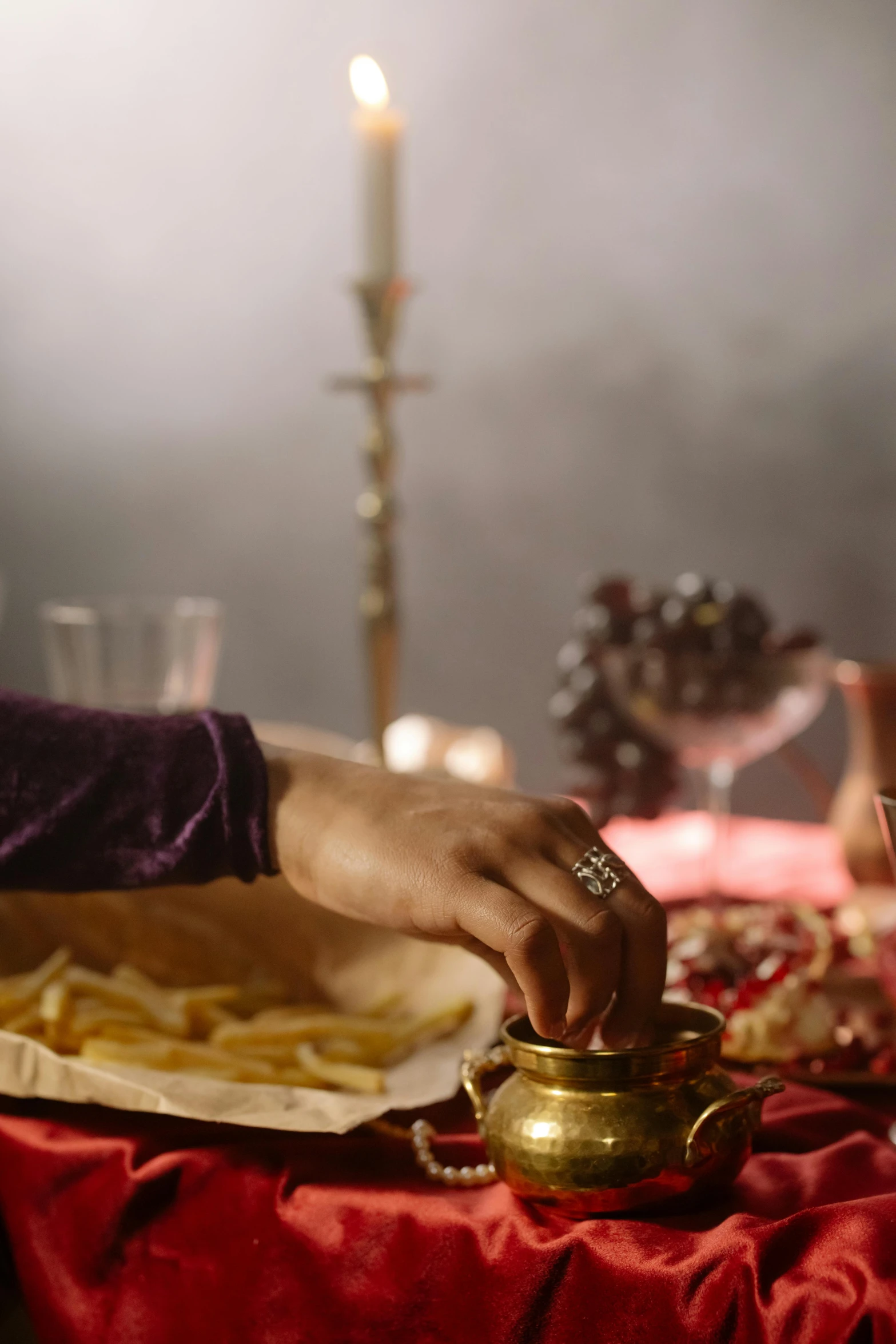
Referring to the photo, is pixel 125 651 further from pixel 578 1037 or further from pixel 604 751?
pixel 578 1037

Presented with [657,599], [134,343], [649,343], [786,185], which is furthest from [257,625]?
[657,599]

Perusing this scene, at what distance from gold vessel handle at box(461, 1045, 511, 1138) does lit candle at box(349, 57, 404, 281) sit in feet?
2.25

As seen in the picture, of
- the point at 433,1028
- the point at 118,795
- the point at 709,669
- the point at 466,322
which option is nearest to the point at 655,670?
the point at 709,669

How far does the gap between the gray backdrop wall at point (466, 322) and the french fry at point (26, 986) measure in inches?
64.0

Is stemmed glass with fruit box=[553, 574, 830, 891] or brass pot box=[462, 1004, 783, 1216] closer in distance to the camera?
brass pot box=[462, 1004, 783, 1216]

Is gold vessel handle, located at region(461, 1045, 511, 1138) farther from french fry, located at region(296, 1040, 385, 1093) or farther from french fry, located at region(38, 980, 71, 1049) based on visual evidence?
french fry, located at region(38, 980, 71, 1049)

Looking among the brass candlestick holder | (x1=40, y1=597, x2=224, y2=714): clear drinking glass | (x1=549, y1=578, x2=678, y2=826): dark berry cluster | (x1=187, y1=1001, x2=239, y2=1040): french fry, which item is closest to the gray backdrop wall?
(x1=549, y1=578, x2=678, y2=826): dark berry cluster

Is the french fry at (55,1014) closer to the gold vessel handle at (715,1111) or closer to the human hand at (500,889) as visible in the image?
the human hand at (500,889)

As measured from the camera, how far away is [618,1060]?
500 mm

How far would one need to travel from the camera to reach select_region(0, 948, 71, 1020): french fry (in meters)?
0.70

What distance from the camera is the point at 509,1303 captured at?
0.50 m

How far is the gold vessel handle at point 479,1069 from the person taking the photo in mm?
559

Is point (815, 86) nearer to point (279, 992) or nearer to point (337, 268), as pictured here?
point (337, 268)

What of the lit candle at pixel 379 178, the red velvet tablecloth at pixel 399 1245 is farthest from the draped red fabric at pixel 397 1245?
the lit candle at pixel 379 178
